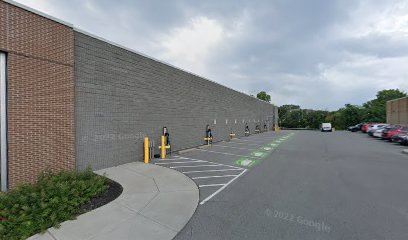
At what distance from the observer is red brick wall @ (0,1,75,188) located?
632 centimetres

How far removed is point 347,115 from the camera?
54.7m

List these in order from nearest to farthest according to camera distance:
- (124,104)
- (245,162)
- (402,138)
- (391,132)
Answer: (124,104) < (245,162) < (402,138) < (391,132)

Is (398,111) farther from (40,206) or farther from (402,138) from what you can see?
(40,206)

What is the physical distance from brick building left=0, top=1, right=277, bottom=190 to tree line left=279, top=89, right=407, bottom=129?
54.3 meters

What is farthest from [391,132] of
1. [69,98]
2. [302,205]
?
[69,98]

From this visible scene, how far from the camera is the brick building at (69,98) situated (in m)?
6.33

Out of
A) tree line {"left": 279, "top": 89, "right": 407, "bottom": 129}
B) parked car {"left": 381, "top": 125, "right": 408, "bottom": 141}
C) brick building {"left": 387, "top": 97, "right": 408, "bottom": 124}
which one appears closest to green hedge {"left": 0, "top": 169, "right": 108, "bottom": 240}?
parked car {"left": 381, "top": 125, "right": 408, "bottom": 141}

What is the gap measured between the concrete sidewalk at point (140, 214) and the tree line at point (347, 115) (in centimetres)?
5671

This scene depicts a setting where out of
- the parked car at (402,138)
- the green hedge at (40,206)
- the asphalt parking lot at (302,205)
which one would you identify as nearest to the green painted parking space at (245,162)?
the asphalt parking lot at (302,205)

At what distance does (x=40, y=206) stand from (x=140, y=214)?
1966mm

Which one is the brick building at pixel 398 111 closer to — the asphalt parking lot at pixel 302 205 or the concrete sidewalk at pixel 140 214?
the asphalt parking lot at pixel 302 205

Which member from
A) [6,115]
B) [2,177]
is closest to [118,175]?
[2,177]

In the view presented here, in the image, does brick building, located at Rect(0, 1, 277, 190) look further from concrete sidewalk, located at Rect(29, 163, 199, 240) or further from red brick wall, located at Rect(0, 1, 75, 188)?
concrete sidewalk, located at Rect(29, 163, 199, 240)

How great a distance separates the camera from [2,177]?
6223mm
